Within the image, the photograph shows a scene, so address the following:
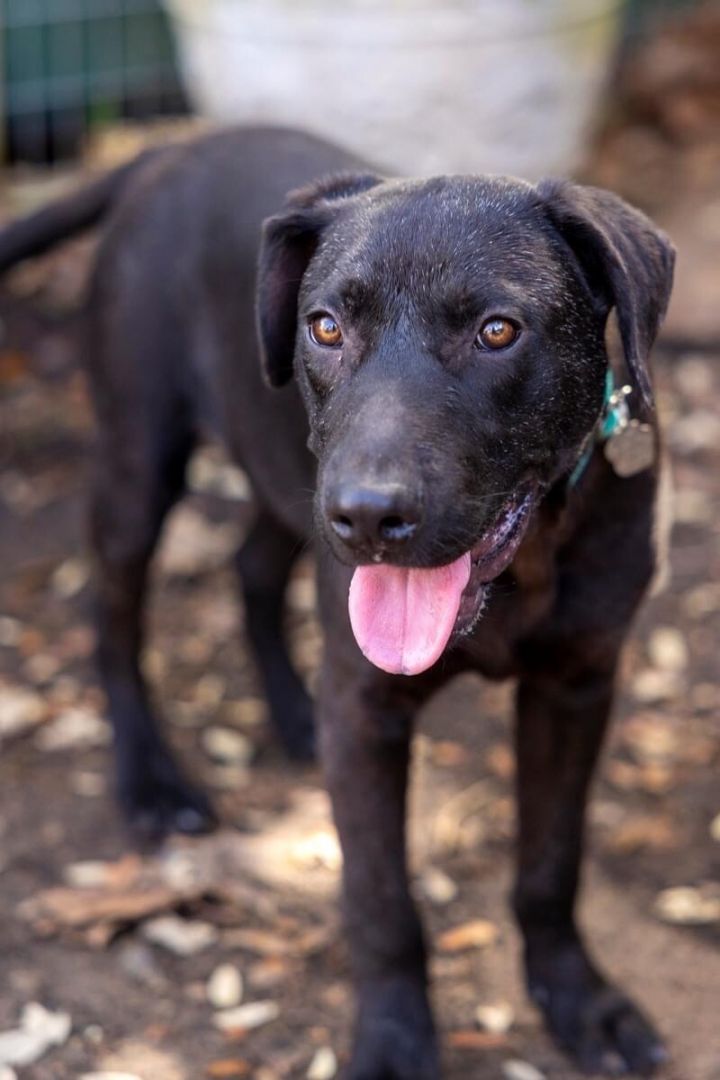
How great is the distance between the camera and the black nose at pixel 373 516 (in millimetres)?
2377

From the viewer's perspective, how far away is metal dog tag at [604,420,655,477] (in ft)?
9.50

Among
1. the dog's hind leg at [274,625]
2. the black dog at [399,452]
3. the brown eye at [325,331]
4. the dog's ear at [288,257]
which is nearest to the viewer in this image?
the black dog at [399,452]

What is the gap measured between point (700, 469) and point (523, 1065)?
2.75 m

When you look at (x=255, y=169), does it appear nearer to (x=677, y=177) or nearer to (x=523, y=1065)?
(x=523, y=1065)

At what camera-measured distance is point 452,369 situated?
2.56 metres

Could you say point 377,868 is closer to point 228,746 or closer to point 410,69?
point 228,746

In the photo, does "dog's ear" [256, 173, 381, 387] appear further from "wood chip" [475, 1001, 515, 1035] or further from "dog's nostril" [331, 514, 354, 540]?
"wood chip" [475, 1001, 515, 1035]

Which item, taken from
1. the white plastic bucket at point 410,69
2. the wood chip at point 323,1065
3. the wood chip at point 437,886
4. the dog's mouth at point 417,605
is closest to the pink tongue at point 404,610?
the dog's mouth at point 417,605

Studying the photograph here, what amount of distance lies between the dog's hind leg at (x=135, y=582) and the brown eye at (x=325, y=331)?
124 cm

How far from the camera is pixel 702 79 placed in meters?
7.49

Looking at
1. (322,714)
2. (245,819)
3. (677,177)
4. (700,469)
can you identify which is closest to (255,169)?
(322,714)

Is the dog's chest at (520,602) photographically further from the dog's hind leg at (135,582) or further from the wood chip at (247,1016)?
the dog's hind leg at (135,582)

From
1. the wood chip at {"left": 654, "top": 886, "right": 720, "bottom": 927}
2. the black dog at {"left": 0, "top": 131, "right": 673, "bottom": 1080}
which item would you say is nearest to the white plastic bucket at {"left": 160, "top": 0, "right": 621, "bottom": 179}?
the black dog at {"left": 0, "top": 131, "right": 673, "bottom": 1080}

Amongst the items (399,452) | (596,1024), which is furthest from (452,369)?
(596,1024)
